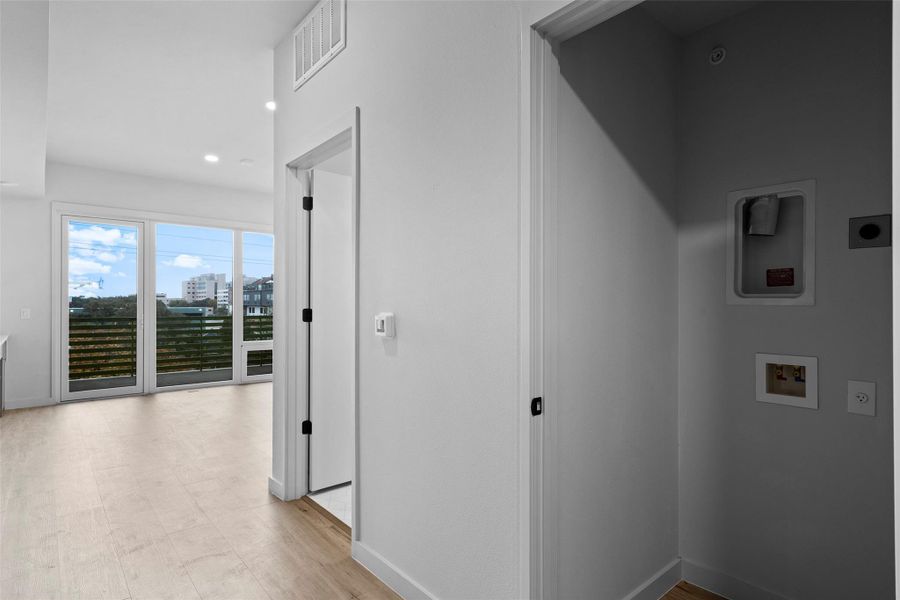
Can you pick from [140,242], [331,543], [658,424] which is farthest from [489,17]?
[140,242]

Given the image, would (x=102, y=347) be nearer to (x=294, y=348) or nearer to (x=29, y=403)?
(x=29, y=403)

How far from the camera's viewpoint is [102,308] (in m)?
5.92

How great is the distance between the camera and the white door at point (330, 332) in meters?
2.99

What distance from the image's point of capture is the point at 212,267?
22.0 feet

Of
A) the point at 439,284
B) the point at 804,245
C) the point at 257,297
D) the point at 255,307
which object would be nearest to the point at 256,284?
the point at 257,297

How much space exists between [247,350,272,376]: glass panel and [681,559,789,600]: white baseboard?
20.0 ft

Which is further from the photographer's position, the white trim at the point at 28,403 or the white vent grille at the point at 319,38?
the white trim at the point at 28,403

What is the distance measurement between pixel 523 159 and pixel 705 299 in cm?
118

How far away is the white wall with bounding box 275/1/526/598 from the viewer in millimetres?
1604

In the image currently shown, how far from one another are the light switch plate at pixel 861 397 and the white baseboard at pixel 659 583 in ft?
3.17

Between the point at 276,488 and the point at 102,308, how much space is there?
436 centimetres

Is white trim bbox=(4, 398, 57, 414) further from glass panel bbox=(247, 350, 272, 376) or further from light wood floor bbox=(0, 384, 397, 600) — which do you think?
glass panel bbox=(247, 350, 272, 376)

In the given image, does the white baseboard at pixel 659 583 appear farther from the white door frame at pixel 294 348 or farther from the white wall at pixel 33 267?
the white wall at pixel 33 267

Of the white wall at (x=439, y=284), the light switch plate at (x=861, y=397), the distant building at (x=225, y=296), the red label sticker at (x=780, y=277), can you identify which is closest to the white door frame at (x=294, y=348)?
the white wall at (x=439, y=284)
